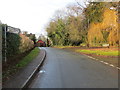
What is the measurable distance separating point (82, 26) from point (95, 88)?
3510 centimetres

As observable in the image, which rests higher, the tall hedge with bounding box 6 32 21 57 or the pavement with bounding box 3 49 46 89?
the tall hedge with bounding box 6 32 21 57

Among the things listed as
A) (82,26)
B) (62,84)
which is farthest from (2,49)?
(82,26)

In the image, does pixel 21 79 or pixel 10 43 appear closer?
pixel 21 79

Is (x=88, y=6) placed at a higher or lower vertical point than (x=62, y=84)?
higher

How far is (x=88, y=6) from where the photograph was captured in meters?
36.7

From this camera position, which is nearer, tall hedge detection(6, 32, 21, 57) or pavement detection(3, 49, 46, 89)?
pavement detection(3, 49, 46, 89)

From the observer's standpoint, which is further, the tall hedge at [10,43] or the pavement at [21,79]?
the tall hedge at [10,43]

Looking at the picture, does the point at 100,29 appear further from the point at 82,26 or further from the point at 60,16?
the point at 60,16

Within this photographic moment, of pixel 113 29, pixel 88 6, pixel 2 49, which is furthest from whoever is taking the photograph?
pixel 88 6

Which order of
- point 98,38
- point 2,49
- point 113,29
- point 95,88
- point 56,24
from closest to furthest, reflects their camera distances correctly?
point 95,88
point 2,49
point 113,29
point 98,38
point 56,24

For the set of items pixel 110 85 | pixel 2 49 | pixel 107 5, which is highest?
pixel 107 5

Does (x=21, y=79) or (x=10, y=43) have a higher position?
(x=10, y=43)

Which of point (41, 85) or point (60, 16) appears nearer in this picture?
point (41, 85)

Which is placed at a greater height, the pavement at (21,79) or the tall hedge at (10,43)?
the tall hedge at (10,43)
